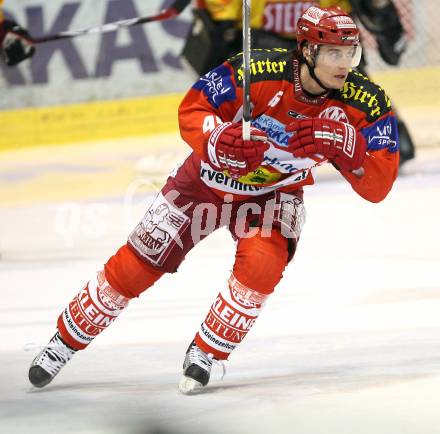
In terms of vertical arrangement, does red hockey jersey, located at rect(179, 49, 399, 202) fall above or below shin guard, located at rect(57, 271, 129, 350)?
above

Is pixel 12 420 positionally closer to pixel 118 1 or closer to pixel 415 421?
pixel 415 421

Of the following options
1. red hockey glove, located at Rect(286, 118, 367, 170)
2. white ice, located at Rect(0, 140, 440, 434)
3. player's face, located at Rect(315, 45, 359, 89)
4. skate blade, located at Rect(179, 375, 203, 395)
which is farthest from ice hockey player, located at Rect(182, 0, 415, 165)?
skate blade, located at Rect(179, 375, 203, 395)

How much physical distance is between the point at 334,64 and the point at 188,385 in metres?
1.01

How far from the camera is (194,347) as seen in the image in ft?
12.0

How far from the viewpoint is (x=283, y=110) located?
11.9ft

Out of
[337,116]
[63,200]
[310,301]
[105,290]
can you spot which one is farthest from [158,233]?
[63,200]

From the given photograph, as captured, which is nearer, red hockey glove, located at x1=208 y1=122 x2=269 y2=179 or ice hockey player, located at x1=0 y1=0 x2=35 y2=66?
red hockey glove, located at x1=208 y1=122 x2=269 y2=179

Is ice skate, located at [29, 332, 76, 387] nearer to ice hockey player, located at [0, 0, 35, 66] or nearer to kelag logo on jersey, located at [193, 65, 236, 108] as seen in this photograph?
A: kelag logo on jersey, located at [193, 65, 236, 108]

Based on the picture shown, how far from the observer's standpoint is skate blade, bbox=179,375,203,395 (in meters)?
3.58

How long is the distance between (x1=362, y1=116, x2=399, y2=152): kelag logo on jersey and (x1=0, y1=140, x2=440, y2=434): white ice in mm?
682

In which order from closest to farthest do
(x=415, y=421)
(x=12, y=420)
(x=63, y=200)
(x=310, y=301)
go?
(x=415, y=421), (x=12, y=420), (x=310, y=301), (x=63, y=200)

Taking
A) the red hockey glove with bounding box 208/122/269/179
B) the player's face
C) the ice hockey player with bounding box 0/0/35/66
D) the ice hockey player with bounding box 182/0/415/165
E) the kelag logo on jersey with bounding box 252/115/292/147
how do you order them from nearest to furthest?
1. the red hockey glove with bounding box 208/122/269/179
2. the player's face
3. the kelag logo on jersey with bounding box 252/115/292/147
4. the ice hockey player with bounding box 182/0/415/165
5. the ice hockey player with bounding box 0/0/35/66

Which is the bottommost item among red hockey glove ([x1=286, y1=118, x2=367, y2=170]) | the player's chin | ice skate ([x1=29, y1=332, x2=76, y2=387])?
ice skate ([x1=29, y1=332, x2=76, y2=387])

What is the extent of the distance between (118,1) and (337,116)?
4.81 m
